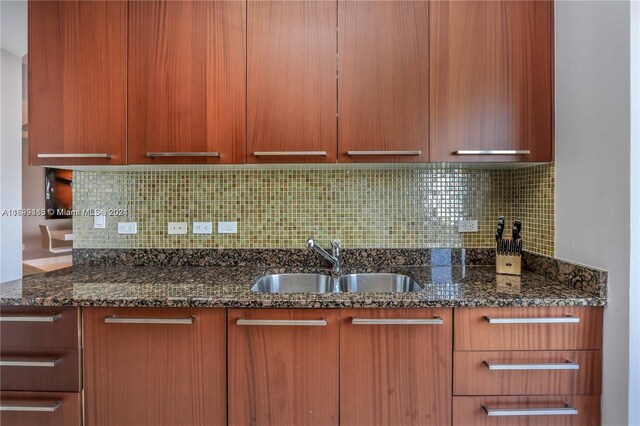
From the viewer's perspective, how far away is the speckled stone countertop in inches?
45.4

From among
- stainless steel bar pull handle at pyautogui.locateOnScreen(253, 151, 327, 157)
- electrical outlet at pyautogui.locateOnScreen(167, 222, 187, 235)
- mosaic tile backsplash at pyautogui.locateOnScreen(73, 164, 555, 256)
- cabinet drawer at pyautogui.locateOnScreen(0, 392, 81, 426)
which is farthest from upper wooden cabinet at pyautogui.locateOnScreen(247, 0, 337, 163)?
cabinet drawer at pyautogui.locateOnScreen(0, 392, 81, 426)

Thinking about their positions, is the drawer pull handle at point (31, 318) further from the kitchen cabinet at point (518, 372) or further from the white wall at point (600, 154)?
the white wall at point (600, 154)

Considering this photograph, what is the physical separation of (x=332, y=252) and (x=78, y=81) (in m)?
1.53

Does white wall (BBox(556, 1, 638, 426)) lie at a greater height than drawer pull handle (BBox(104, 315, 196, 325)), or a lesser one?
greater

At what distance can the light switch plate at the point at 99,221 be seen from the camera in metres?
1.84

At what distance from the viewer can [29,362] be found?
1186 mm

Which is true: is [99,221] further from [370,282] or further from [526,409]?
[526,409]

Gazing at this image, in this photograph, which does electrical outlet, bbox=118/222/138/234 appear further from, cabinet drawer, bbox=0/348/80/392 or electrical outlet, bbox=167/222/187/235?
cabinet drawer, bbox=0/348/80/392

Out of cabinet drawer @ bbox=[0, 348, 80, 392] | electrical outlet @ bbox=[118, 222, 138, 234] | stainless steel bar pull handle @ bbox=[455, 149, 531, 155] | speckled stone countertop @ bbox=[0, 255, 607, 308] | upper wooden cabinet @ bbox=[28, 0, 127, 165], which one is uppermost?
upper wooden cabinet @ bbox=[28, 0, 127, 165]

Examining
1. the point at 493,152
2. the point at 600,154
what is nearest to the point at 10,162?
the point at 493,152

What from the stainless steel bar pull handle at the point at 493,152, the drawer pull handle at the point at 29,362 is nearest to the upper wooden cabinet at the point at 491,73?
the stainless steel bar pull handle at the point at 493,152

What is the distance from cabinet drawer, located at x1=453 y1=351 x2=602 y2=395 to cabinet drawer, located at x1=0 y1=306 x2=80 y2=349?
4.87ft

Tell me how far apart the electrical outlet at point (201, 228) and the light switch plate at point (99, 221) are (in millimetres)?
540

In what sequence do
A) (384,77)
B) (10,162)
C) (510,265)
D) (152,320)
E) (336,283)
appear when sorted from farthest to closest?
(10,162) < (336,283) < (510,265) < (384,77) < (152,320)
